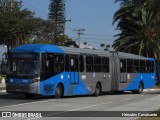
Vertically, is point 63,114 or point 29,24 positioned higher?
point 29,24

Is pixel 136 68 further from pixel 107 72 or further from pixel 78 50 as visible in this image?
pixel 78 50

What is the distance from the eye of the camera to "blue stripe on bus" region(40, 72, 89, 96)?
1066 inches

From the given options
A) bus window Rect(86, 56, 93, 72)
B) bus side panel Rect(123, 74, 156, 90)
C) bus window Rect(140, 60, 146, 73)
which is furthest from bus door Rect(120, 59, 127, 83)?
bus window Rect(86, 56, 93, 72)

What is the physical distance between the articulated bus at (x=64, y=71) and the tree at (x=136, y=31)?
2231 centimetres

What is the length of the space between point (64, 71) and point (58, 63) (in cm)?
73

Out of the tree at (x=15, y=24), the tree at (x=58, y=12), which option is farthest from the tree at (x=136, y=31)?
the tree at (x=58, y=12)

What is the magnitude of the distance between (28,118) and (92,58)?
54.0 ft

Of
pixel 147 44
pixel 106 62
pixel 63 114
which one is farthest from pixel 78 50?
pixel 147 44

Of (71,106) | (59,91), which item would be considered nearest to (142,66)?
(59,91)

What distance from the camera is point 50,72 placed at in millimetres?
27578

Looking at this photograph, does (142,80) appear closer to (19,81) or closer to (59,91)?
(59,91)

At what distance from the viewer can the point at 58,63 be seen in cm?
2841

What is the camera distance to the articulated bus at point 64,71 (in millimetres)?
26828

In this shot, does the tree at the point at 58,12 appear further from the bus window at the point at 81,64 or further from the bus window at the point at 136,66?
the bus window at the point at 81,64
